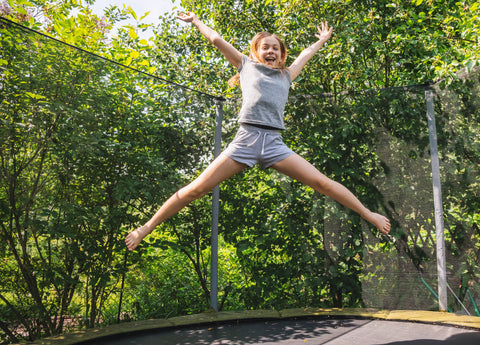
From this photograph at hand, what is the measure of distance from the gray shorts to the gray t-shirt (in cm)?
5

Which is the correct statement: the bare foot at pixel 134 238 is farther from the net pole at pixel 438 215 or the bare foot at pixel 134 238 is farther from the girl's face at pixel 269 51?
the net pole at pixel 438 215

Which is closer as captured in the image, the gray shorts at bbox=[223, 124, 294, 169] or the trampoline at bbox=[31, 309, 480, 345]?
the gray shorts at bbox=[223, 124, 294, 169]

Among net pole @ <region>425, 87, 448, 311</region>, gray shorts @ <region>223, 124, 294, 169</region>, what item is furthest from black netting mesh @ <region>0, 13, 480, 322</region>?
gray shorts @ <region>223, 124, 294, 169</region>

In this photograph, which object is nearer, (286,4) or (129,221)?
(129,221)

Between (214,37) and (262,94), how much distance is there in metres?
0.32

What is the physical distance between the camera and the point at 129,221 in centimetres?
210

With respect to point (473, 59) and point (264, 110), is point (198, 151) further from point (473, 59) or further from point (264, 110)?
point (473, 59)

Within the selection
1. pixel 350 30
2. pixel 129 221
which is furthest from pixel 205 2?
pixel 129 221

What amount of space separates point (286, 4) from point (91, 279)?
102 inches

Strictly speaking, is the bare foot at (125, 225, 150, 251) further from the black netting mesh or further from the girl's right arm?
the girl's right arm

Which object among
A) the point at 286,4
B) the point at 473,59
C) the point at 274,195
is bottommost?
the point at 274,195

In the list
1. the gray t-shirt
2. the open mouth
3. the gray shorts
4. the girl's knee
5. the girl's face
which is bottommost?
the girl's knee

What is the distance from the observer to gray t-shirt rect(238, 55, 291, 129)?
1640 millimetres

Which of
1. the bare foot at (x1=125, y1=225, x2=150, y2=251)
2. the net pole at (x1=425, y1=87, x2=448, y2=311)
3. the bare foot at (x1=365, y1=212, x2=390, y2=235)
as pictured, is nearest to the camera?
the bare foot at (x1=125, y1=225, x2=150, y2=251)
